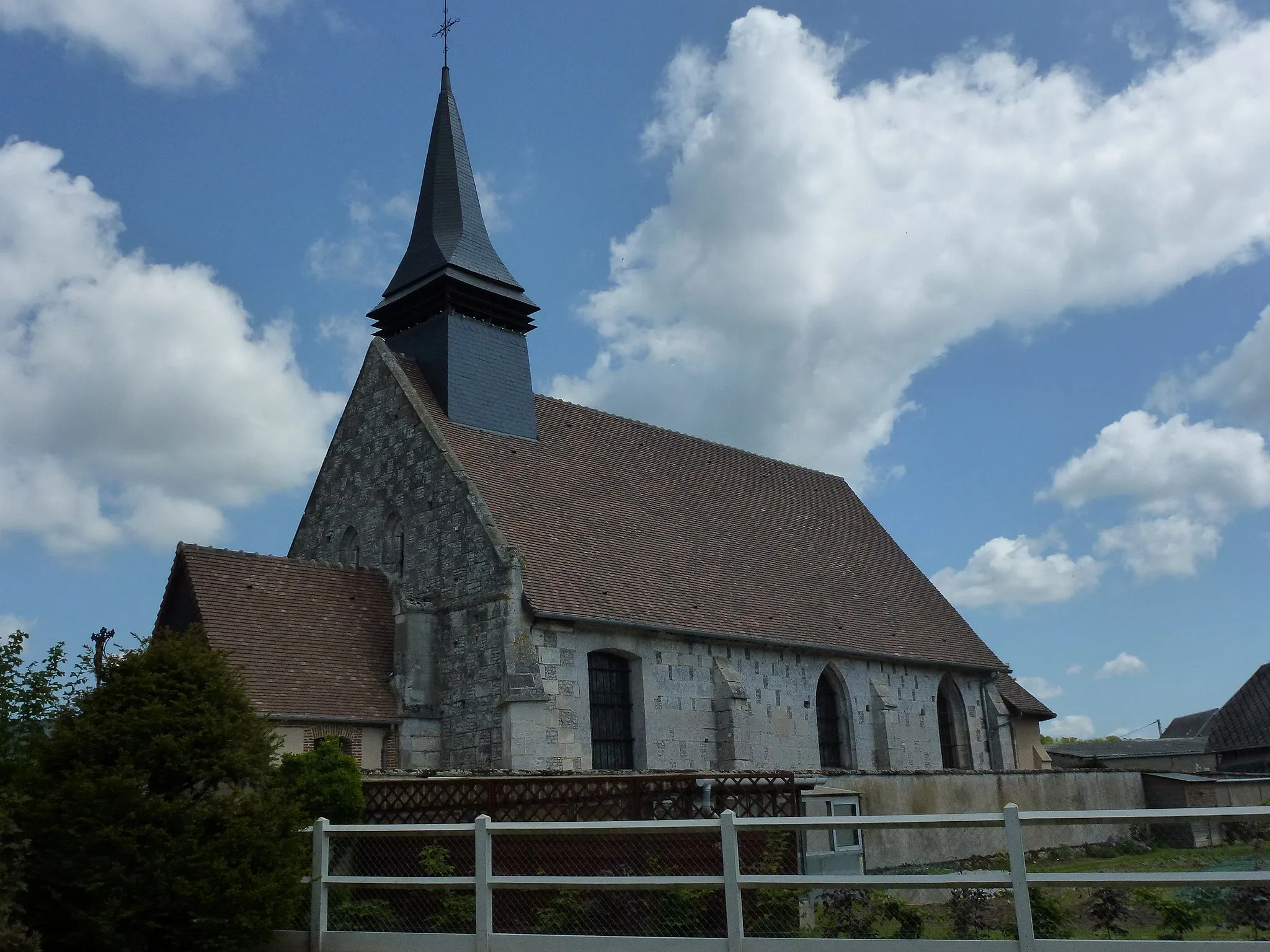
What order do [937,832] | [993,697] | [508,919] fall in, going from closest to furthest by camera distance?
1. [508,919]
2. [937,832]
3. [993,697]

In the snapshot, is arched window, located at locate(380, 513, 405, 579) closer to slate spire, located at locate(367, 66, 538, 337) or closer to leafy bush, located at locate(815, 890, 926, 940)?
slate spire, located at locate(367, 66, 538, 337)

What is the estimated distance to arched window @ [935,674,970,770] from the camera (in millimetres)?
27441

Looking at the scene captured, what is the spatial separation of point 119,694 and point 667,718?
37.2 ft

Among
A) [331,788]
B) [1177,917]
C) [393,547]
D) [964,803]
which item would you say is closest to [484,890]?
[331,788]

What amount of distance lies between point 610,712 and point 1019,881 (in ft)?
41.1

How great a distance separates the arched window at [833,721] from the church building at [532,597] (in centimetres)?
6

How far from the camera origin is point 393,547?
69.6ft

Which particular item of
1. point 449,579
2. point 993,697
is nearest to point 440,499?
point 449,579

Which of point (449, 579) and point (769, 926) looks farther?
point (449, 579)

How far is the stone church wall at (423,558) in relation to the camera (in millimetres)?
18516

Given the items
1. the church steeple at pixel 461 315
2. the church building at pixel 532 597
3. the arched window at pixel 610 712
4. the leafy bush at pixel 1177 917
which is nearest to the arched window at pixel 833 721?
the church building at pixel 532 597

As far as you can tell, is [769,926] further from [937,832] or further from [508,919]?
[937,832]

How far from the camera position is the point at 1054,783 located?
2084 centimetres

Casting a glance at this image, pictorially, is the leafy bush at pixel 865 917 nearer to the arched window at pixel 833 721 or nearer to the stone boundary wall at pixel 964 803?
the stone boundary wall at pixel 964 803
